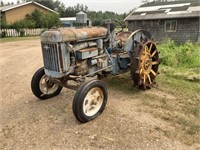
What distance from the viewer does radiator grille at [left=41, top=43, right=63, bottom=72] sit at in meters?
3.67

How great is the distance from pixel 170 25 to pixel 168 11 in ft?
3.36

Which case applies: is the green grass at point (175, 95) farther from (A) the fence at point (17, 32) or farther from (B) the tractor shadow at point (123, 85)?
(A) the fence at point (17, 32)

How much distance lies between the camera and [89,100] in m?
3.71

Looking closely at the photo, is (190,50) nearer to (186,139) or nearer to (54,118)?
(186,139)

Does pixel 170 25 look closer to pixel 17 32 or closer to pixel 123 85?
pixel 123 85

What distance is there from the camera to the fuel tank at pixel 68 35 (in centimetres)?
362

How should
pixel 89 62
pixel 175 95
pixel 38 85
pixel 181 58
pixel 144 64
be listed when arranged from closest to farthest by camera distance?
pixel 89 62 → pixel 38 85 → pixel 175 95 → pixel 144 64 → pixel 181 58

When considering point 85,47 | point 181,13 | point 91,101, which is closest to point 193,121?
point 91,101

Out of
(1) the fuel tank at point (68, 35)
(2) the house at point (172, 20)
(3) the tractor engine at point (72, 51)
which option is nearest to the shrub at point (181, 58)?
(3) the tractor engine at point (72, 51)

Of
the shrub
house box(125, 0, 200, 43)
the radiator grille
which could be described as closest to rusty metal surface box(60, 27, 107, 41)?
the radiator grille

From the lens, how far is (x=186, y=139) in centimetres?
314

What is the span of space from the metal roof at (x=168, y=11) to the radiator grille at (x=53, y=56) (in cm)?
Result: 1145

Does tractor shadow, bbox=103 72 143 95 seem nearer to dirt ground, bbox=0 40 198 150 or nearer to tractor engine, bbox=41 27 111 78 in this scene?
dirt ground, bbox=0 40 198 150

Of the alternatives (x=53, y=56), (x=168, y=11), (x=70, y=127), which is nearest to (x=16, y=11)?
(x=168, y=11)
